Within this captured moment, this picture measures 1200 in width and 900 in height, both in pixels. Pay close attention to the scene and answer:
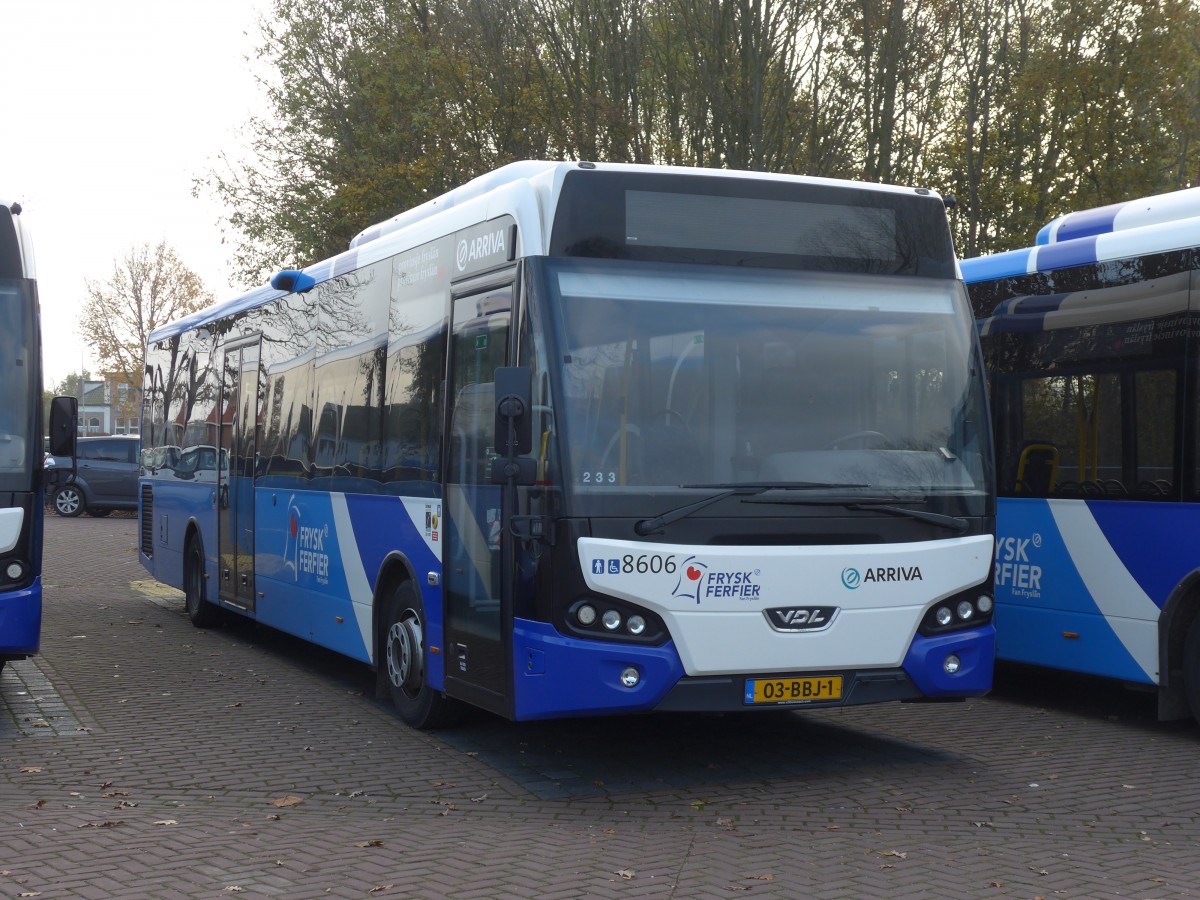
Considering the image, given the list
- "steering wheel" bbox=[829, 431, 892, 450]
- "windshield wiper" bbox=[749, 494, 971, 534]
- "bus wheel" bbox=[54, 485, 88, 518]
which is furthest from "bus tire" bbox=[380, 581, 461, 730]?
"bus wheel" bbox=[54, 485, 88, 518]

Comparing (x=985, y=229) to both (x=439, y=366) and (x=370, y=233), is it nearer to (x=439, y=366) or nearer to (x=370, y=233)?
(x=370, y=233)

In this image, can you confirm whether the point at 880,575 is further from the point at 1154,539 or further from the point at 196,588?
the point at 196,588

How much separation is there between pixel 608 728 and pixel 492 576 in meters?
1.86

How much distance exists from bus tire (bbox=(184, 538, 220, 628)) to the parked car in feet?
71.0

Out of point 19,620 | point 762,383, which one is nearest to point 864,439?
point 762,383

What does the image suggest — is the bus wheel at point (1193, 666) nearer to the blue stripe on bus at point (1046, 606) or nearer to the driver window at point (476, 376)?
the blue stripe on bus at point (1046, 606)

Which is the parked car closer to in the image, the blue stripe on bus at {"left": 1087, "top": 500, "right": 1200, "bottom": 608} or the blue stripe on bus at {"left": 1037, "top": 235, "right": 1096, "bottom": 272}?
the blue stripe on bus at {"left": 1037, "top": 235, "right": 1096, "bottom": 272}

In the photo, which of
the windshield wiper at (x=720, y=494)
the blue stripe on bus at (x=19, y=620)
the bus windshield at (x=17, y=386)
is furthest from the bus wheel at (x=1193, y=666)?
the bus windshield at (x=17, y=386)

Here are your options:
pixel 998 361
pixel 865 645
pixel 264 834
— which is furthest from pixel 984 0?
pixel 264 834

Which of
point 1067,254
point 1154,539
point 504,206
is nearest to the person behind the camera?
point 504,206

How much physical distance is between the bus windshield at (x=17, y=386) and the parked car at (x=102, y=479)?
27.4 metres

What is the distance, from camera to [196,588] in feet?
49.2

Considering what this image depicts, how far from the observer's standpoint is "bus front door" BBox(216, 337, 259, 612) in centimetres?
1292

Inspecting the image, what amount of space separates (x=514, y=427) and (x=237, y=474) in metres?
6.79
